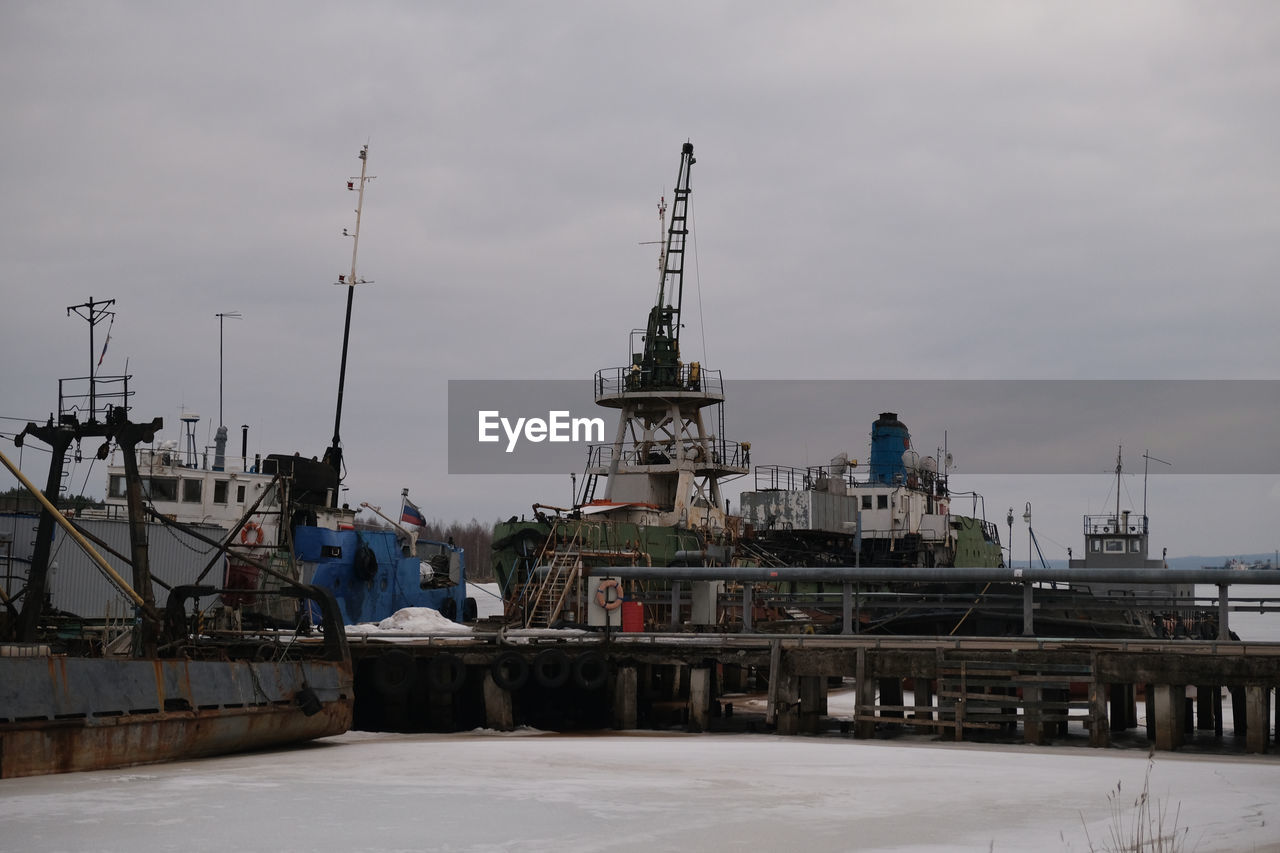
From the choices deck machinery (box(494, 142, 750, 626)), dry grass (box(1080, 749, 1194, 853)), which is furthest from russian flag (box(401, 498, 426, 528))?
dry grass (box(1080, 749, 1194, 853))

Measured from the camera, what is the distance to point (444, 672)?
2772 cm

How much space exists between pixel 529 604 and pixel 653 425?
1497 cm

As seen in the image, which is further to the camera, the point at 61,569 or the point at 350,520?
the point at 350,520

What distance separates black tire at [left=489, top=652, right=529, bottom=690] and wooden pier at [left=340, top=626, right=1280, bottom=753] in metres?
0.03

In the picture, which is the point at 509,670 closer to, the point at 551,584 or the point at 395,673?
the point at 395,673

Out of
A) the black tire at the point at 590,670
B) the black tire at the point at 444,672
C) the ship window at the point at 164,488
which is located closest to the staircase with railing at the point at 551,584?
the black tire at the point at 444,672

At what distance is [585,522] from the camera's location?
41.6 meters

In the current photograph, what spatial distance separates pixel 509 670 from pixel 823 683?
6172mm

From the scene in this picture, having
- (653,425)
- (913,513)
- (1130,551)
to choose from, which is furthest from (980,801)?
(1130,551)

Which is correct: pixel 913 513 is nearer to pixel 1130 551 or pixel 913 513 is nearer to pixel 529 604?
pixel 1130 551

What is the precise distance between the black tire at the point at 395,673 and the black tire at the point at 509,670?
5.37 ft

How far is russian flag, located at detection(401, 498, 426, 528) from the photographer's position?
41.5 meters

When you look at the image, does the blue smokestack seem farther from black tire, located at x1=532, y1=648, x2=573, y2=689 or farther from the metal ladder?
black tire, located at x1=532, y1=648, x2=573, y2=689

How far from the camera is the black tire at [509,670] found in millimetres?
27125
